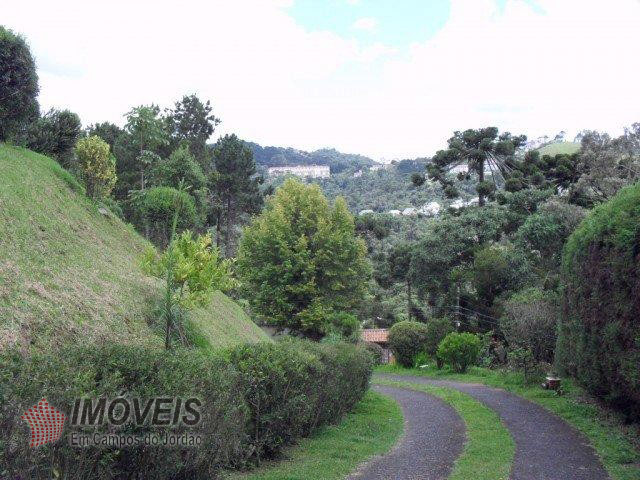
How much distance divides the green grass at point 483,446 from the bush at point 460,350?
33.2 ft

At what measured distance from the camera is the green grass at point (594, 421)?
26.4 ft

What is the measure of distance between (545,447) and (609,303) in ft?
9.30

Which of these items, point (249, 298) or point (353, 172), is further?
point (353, 172)

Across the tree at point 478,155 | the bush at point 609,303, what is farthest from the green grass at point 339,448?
the tree at point 478,155

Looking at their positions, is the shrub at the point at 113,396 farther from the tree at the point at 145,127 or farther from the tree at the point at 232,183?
the tree at the point at 232,183

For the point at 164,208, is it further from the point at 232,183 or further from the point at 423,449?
the point at 232,183

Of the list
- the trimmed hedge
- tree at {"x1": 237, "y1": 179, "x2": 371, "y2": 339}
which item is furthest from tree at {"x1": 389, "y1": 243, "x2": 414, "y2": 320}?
the trimmed hedge

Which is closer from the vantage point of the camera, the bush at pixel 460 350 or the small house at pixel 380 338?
the bush at pixel 460 350

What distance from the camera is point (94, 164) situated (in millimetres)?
15938

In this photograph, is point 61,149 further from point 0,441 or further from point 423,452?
point 0,441

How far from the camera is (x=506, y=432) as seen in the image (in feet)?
35.8

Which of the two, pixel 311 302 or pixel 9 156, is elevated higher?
pixel 9 156

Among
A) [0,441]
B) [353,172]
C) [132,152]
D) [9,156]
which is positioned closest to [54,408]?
[0,441]

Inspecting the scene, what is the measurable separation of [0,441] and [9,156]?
12515mm
